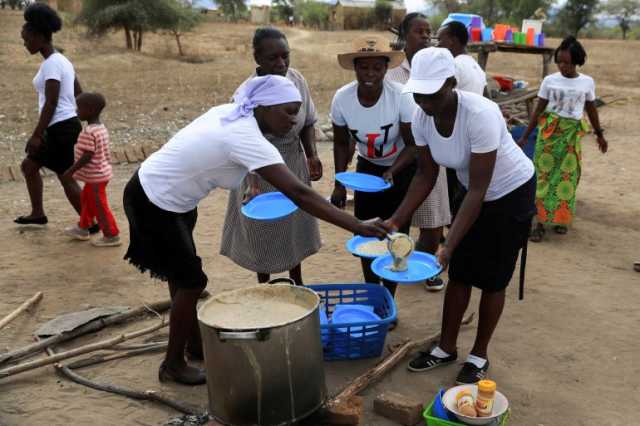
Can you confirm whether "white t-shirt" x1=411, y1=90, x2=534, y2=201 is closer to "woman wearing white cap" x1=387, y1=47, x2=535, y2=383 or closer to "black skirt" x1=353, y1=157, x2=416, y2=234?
"woman wearing white cap" x1=387, y1=47, x2=535, y2=383

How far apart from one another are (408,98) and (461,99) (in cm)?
74

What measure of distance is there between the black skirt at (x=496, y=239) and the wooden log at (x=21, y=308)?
255 cm

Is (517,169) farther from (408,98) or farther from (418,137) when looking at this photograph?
(408,98)

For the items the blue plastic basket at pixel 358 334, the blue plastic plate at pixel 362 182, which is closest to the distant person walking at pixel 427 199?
the blue plastic plate at pixel 362 182

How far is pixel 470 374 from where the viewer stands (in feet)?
9.70

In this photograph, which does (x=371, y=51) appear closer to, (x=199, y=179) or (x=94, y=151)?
(x=199, y=179)

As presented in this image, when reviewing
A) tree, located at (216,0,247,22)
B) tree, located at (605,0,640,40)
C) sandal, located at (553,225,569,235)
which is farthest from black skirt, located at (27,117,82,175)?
tree, located at (605,0,640,40)

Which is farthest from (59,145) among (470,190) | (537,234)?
(537,234)

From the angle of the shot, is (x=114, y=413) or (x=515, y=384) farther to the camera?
(x=515, y=384)

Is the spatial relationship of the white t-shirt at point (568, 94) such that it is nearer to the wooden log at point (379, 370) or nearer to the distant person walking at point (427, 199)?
the distant person walking at point (427, 199)

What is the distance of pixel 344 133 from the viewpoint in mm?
3523

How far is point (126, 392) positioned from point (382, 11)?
3961cm

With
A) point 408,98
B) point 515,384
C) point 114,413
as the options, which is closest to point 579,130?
point 408,98

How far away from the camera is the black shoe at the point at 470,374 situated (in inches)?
116
